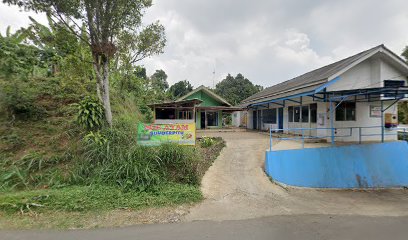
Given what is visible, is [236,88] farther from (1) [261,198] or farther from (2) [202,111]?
(1) [261,198]

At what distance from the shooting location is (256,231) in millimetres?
4434

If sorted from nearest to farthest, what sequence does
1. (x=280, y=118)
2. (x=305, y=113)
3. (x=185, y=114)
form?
(x=305, y=113)
(x=280, y=118)
(x=185, y=114)

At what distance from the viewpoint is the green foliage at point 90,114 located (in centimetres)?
788

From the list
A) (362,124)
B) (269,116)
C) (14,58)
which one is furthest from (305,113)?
(14,58)

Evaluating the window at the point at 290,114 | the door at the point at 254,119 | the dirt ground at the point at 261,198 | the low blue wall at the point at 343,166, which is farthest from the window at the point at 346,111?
the door at the point at 254,119

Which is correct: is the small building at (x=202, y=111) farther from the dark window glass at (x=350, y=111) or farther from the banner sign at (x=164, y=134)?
the banner sign at (x=164, y=134)

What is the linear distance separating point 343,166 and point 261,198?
5.28m

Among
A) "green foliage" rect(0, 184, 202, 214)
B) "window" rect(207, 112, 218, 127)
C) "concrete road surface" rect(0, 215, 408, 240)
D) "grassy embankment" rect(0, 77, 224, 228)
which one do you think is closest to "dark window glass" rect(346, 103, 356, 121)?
"concrete road surface" rect(0, 215, 408, 240)

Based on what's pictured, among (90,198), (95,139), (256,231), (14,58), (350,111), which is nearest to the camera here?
(256,231)

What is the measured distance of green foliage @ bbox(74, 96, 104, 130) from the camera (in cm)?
788

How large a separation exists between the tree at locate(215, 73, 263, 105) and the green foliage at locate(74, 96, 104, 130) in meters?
31.0

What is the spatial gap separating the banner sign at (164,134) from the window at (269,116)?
10.3 metres

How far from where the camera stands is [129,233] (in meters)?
4.20

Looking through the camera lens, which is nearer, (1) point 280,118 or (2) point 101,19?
(2) point 101,19
